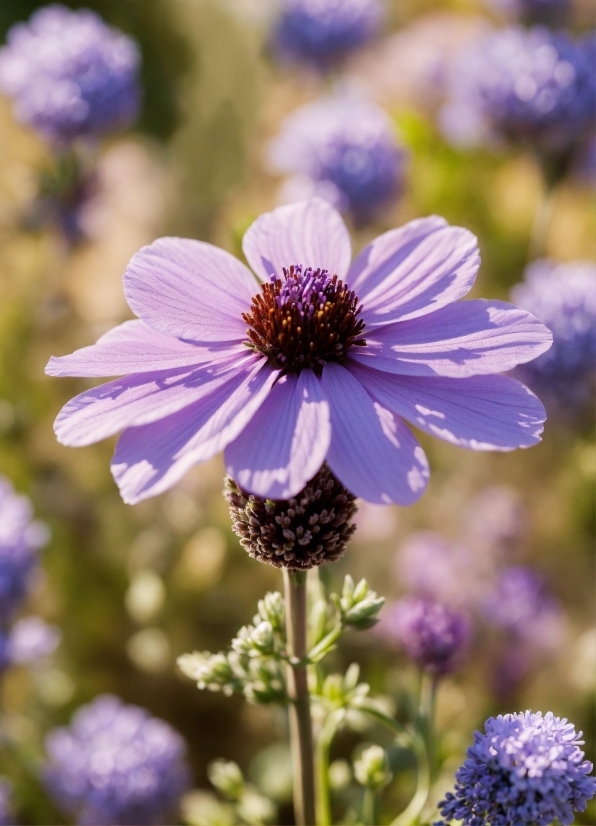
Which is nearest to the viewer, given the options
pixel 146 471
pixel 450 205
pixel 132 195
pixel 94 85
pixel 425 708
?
pixel 146 471

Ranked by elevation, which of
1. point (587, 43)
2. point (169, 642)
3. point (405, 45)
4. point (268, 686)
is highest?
point (405, 45)

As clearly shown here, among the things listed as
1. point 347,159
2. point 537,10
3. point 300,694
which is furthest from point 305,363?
point 537,10

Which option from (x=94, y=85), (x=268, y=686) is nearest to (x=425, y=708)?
(x=268, y=686)

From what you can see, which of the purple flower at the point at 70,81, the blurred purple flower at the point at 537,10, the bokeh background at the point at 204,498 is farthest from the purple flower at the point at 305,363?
the blurred purple flower at the point at 537,10

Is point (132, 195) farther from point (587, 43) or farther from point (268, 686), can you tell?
point (268, 686)

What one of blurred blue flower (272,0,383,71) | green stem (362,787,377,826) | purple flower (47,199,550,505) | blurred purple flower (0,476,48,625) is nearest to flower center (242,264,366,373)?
purple flower (47,199,550,505)

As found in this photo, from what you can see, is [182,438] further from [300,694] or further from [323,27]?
[323,27]

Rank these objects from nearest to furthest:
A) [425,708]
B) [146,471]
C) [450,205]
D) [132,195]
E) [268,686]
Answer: [146,471], [268,686], [425,708], [450,205], [132,195]
